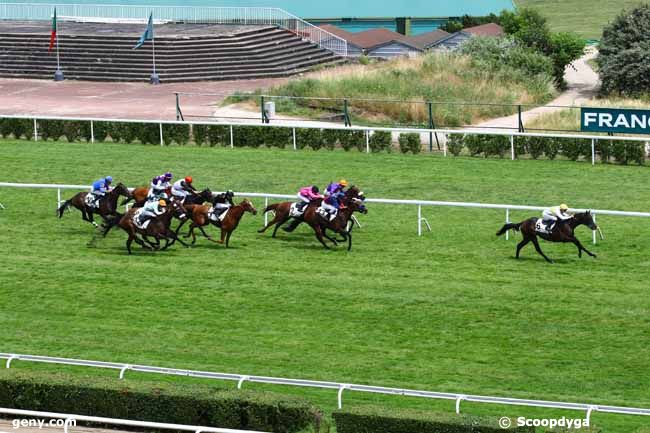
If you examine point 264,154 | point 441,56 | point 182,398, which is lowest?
point 182,398

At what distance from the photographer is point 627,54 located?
3644cm

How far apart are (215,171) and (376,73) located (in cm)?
1161

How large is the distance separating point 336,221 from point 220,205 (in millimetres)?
1633

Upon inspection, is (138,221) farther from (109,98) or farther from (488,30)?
(488,30)

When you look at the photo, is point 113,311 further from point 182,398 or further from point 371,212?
point 371,212

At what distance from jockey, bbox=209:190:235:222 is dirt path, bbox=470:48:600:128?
1150 centimetres

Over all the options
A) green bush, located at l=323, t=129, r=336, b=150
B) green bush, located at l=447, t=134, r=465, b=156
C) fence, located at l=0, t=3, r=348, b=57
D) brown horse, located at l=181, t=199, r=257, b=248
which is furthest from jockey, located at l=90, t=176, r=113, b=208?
fence, located at l=0, t=3, r=348, b=57

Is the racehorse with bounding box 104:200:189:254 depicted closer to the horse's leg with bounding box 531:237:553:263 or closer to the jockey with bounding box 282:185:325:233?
the jockey with bounding box 282:185:325:233

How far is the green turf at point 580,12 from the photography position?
59.9 m

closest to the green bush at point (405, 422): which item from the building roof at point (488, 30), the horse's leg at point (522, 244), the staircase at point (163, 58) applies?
the horse's leg at point (522, 244)

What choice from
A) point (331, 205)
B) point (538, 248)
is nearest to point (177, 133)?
point (331, 205)

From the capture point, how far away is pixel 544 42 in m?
41.5

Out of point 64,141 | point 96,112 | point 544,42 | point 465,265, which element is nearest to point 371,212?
point 465,265

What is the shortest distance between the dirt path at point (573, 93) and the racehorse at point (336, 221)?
421 inches
